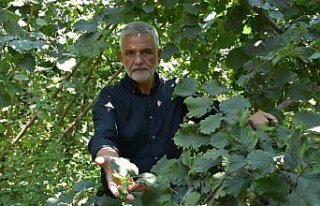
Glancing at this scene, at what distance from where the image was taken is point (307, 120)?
4.99ft

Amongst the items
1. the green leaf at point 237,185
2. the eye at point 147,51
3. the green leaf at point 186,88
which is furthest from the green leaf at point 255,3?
the green leaf at point 237,185

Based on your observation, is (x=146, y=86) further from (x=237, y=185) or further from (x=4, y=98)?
(x=237, y=185)

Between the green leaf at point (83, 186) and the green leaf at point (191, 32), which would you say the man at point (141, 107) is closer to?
the green leaf at point (83, 186)

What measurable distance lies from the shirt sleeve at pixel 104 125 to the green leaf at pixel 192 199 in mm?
632

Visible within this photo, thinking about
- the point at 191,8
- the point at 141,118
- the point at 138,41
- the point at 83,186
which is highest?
the point at 191,8

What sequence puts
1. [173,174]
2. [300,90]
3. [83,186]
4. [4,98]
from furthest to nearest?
[4,98]
[300,90]
[83,186]
[173,174]

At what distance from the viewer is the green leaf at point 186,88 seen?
71.8 inches

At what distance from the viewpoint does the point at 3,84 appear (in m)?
2.53

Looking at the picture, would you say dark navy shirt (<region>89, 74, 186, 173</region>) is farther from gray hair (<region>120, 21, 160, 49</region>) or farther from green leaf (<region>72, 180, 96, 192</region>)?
green leaf (<region>72, 180, 96, 192</region>)

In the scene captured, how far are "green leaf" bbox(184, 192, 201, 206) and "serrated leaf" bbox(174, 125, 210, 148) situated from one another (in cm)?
18

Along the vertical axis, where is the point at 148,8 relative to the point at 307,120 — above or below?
above

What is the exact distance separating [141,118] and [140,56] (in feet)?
0.90

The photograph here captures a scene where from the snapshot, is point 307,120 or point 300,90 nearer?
point 307,120

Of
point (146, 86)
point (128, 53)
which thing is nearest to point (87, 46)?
point (128, 53)
